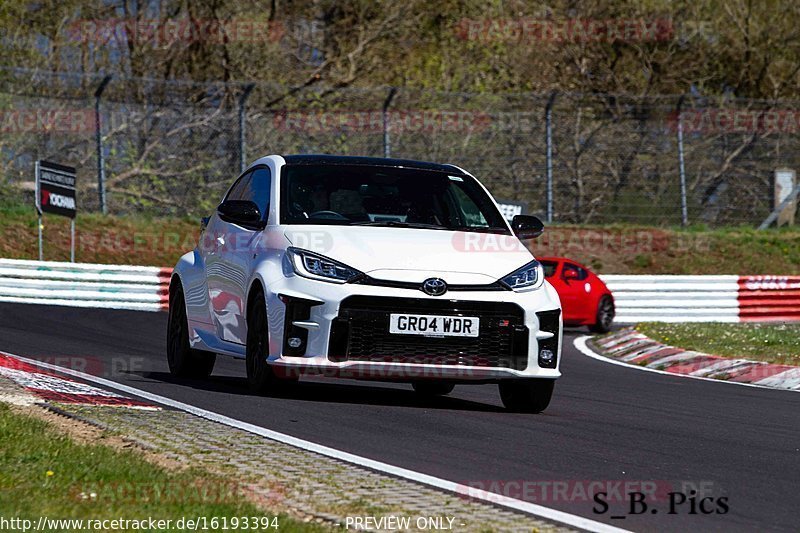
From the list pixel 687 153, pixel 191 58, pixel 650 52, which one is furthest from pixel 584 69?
pixel 191 58

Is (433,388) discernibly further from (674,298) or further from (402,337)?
(674,298)

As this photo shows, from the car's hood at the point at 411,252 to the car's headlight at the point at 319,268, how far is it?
0.13 ft

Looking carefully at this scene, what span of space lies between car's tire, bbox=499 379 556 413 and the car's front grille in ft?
1.83

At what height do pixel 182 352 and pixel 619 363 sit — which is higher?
pixel 182 352

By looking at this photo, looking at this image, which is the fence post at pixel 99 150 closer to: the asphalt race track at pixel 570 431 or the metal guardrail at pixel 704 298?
the metal guardrail at pixel 704 298

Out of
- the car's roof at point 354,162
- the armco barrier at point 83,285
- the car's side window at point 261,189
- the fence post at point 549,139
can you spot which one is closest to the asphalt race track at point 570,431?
the car's side window at point 261,189

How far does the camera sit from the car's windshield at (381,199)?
941 cm

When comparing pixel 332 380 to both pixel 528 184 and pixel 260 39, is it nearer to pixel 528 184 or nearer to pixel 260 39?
pixel 528 184

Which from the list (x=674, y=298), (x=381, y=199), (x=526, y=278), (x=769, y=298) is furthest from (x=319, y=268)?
(x=769, y=298)

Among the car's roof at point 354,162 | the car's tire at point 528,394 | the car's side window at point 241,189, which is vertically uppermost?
the car's roof at point 354,162

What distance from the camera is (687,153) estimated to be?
1226 inches

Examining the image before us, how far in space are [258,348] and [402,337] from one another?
3.42 feet

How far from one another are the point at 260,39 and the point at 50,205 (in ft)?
33.7

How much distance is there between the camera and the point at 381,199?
31.5 ft
